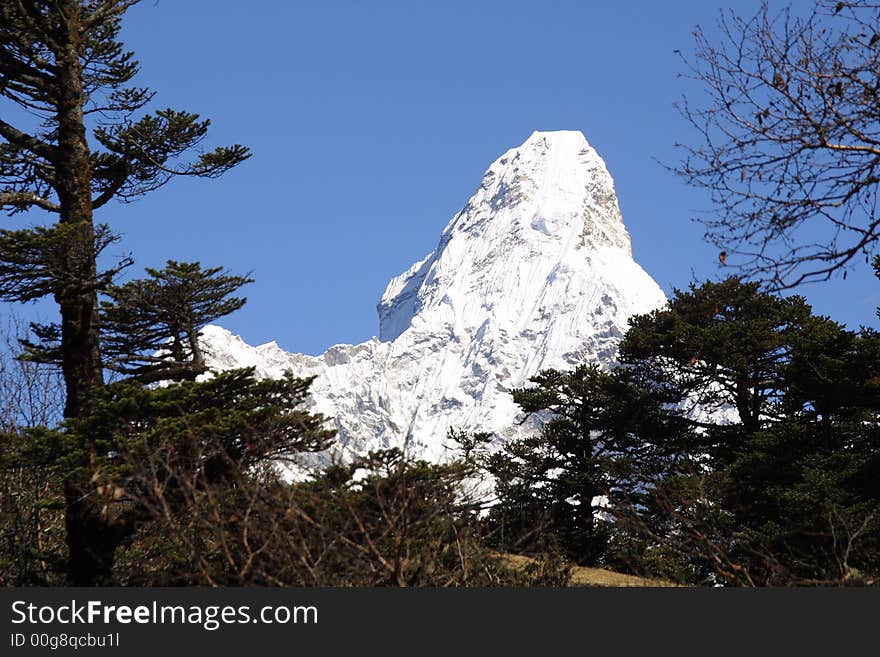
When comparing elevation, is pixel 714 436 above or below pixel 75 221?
below

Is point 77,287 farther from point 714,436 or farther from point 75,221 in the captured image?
point 714,436

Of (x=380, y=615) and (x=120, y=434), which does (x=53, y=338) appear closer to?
(x=120, y=434)

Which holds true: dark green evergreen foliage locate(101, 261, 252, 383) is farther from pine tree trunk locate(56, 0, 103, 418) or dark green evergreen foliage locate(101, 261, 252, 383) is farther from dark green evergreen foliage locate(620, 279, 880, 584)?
dark green evergreen foliage locate(620, 279, 880, 584)

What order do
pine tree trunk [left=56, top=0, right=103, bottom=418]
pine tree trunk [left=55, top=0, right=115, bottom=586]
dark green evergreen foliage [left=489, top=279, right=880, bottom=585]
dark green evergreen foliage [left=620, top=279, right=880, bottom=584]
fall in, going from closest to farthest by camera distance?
pine tree trunk [left=55, top=0, right=115, bottom=586] → pine tree trunk [left=56, top=0, right=103, bottom=418] → dark green evergreen foliage [left=620, top=279, right=880, bottom=584] → dark green evergreen foliage [left=489, top=279, right=880, bottom=585]

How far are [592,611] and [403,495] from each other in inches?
66.1

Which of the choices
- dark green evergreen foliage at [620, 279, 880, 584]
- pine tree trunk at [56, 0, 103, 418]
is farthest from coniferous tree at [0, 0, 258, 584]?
dark green evergreen foliage at [620, 279, 880, 584]

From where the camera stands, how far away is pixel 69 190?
14312 millimetres

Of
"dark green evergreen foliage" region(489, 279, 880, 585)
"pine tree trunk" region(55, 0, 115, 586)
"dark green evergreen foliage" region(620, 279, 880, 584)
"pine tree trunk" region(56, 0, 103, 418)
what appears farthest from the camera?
"dark green evergreen foliage" region(489, 279, 880, 585)

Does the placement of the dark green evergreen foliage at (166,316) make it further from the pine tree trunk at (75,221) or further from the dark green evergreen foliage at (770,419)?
the dark green evergreen foliage at (770,419)

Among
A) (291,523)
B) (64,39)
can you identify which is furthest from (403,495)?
(64,39)

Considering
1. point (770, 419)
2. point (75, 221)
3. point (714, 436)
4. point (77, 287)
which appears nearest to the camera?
point (77, 287)

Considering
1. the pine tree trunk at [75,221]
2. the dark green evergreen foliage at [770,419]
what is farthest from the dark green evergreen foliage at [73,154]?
the dark green evergreen foliage at [770,419]

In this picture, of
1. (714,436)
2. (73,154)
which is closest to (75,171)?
(73,154)

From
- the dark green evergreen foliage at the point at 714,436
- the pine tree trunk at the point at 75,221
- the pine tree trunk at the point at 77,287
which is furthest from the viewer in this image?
the dark green evergreen foliage at the point at 714,436
